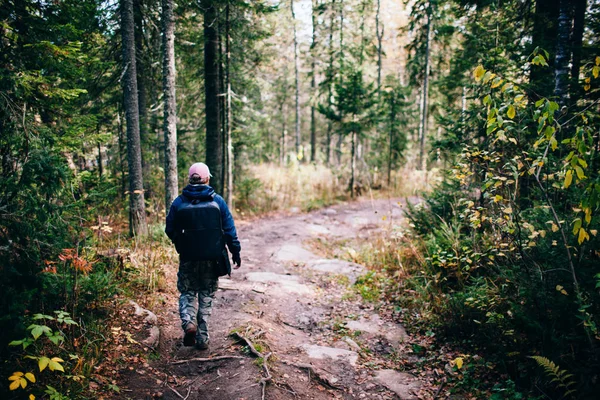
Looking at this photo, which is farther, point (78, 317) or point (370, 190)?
point (370, 190)

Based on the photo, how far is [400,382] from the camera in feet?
15.3

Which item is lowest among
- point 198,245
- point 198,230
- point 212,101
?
point 198,245

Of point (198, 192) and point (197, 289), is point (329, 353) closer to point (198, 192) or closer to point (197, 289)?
point (197, 289)

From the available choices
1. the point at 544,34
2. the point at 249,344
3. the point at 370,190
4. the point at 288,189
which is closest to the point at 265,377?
the point at 249,344

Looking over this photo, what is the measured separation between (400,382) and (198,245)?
3305mm

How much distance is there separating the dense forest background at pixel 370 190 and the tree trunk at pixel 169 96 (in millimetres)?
34

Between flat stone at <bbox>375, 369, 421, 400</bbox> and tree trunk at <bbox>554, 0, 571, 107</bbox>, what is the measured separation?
5.93 metres

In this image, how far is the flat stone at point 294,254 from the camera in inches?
373

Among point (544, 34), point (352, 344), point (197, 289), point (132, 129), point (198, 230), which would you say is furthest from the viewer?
point (132, 129)

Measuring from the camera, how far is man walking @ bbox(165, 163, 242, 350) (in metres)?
4.77

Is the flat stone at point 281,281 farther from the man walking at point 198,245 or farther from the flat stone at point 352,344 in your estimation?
the man walking at point 198,245

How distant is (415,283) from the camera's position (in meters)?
6.73

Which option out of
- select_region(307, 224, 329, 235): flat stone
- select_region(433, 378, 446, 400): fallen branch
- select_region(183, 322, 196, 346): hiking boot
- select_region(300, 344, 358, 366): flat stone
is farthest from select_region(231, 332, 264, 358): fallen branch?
select_region(307, 224, 329, 235): flat stone

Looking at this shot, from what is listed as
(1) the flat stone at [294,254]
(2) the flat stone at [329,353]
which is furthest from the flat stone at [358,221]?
(2) the flat stone at [329,353]
